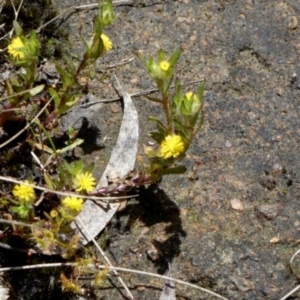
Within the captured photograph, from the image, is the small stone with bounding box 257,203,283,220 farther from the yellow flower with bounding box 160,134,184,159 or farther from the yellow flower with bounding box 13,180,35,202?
the yellow flower with bounding box 13,180,35,202

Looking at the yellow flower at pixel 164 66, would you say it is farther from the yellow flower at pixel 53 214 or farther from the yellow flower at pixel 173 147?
the yellow flower at pixel 53 214

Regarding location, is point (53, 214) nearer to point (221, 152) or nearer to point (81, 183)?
point (81, 183)

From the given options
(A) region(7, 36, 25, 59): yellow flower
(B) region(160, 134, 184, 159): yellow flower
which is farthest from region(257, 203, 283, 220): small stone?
(A) region(7, 36, 25, 59): yellow flower

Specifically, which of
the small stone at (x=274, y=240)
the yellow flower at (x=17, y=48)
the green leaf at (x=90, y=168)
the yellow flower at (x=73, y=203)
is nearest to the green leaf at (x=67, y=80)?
the yellow flower at (x=17, y=48)

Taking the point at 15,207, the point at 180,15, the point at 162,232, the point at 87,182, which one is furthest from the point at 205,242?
the point at 180,15

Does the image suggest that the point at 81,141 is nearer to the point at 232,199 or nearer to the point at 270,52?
the point at 232,199

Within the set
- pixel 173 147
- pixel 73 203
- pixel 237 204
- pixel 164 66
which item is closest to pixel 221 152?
pixel 237 204
